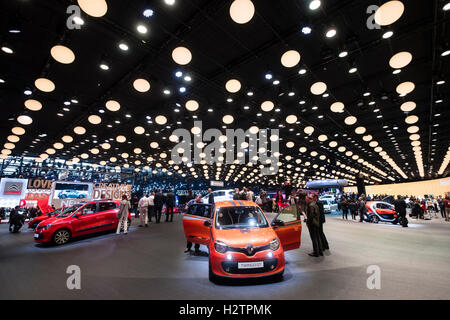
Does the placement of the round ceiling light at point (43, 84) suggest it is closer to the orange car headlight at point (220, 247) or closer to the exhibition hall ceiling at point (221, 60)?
the exhibition hall ceiling at point (221, 60)

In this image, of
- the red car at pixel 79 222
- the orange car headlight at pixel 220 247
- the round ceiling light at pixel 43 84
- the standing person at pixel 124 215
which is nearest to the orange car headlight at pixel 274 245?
the orange car headlight at pixel 220 247

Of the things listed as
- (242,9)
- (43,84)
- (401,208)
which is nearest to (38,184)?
(43,84)

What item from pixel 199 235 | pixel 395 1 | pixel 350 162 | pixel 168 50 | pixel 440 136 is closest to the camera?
pixel 395 1

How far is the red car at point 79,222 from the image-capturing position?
21.0ft

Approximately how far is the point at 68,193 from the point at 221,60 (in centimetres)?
1787

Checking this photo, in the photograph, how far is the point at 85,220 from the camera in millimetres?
7332

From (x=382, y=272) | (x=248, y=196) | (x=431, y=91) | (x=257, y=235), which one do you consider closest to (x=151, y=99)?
(x=248, y=196)

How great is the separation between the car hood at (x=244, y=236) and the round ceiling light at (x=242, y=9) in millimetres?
3653

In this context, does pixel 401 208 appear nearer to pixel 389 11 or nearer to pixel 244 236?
pixel 389 11

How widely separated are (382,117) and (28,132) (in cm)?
2145

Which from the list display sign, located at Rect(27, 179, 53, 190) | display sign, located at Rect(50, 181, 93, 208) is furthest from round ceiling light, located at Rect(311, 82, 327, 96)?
display sign, located at Rect(27, 179, 53, 190)

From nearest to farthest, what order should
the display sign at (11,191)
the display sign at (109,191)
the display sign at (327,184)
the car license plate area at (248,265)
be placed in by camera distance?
the car license plate area at (248,265) → the display sign at (11,191) → the display sign at (109,191) → the display sign at (327,184)

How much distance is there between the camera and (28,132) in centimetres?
1259
